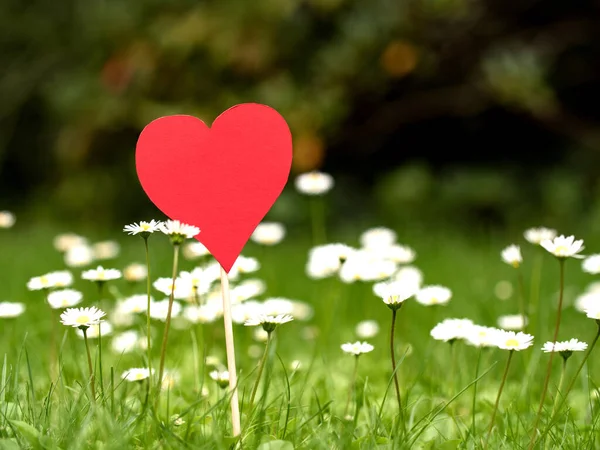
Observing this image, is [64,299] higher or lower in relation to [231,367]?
higher

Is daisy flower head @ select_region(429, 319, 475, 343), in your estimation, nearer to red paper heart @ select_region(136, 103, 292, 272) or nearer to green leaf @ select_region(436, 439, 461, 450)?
green leaf @ select_region(436, 439, 461, 450)

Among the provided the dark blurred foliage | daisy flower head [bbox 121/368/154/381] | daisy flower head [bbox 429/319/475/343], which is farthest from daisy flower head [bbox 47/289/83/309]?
the dark blurred foliage

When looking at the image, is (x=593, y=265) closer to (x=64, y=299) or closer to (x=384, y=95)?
(x=64, y=299)

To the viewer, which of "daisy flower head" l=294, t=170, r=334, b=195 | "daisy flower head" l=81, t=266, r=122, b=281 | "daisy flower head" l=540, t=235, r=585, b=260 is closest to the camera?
"daisy flower head" l=540, t=235, r=585, b=260

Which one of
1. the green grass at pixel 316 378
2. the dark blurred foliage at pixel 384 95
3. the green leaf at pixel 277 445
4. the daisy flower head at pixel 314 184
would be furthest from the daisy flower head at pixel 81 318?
the dark blurred foliage at pixel 384 95

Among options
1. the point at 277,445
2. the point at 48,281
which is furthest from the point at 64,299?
the point at 277,445

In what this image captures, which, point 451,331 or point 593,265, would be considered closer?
point 451,331

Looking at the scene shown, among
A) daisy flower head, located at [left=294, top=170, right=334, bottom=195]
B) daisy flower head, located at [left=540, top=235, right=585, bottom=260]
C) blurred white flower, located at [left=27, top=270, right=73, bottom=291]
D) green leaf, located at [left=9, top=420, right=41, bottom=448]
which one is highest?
daisy flower head, located at [left=294, top=170, right=334, bottom=195]

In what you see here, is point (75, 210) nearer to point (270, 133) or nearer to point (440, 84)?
point (440, 84)
